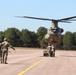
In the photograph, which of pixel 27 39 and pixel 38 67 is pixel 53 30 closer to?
pixel 38 67

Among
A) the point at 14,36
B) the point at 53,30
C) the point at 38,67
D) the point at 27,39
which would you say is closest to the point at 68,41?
Answer: the point at 27,39

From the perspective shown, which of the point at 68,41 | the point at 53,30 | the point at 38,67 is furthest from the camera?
the point at 68,41

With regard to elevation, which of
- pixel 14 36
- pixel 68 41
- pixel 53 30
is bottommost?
pixel 53 30

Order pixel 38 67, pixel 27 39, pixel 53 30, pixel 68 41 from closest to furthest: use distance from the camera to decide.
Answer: pixel 38 67 → pixel 53 30 → pixel 27 39 → pixel 68 41

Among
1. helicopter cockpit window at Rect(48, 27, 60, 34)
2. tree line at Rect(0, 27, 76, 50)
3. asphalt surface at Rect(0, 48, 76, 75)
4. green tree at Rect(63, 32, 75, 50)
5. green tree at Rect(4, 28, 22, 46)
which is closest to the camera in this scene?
asphalt surface at Rect(0, 48, 76, 75)

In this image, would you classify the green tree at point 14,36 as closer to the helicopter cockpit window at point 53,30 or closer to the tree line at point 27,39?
the tree line at point 27,39

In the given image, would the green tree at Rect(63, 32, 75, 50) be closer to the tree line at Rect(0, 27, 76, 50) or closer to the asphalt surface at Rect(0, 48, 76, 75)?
the tree line at Rect(0, 27, 76, 50)

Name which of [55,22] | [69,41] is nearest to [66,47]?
[69,41]

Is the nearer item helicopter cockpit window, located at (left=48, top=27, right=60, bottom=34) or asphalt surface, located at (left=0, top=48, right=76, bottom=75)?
asphalt surface, located at (left=0, top=48, right=76, bottom=75)

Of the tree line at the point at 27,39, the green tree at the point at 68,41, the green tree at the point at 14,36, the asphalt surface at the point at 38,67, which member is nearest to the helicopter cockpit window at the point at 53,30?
the asphalt surface at the point at 38,67

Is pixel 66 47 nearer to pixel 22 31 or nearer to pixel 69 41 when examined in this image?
pixel 69 41

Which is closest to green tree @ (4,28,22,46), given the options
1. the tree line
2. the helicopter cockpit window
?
the tree line

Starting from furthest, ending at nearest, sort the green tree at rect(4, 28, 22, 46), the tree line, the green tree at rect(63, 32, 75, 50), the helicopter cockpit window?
the tree line, the green tree at rect(4, 28, 22, 46), the green tree at rect(63, 32, 75, 50), the helicopter cockpit window

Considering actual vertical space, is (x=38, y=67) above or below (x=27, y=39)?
below
